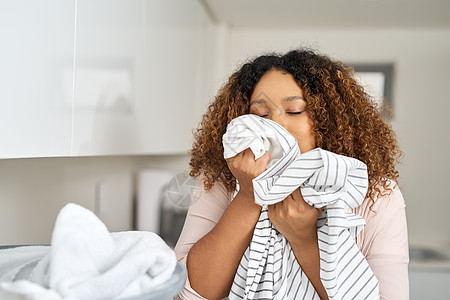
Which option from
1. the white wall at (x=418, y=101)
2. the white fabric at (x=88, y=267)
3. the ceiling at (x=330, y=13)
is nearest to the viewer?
A: the white fabric at (x=88, y=267)

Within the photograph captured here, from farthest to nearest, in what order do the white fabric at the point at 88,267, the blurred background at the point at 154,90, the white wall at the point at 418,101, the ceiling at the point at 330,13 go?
1. the white wall at the point at 418,101
2. the ceiling at the point at 330,13
3. the blurred background at the point at 154,90
4. the white fabric at the point at 88,267

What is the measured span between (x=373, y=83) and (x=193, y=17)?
1.25 metres

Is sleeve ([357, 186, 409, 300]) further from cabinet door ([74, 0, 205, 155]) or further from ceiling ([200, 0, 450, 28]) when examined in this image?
ceiling ([200, 0, 450, 28])

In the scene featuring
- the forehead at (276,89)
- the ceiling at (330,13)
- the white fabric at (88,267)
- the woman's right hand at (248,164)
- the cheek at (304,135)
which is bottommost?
the white fabric at (88,267)

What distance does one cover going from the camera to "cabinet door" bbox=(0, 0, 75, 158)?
0.81 meters

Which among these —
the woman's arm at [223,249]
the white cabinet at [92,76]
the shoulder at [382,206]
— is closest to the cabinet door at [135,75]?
the white cabinet at [92,76]

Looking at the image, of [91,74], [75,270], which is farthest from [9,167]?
[75,270]

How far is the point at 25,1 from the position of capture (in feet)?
2.77

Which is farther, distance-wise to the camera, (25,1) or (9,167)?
(9,167)

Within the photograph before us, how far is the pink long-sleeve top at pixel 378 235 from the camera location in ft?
3.12

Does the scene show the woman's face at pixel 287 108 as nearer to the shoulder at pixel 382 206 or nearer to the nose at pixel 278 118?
the nose at pixel 278 118

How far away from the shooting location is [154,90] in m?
1.72

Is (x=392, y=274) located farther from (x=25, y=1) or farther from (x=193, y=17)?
(x=193, y=17)

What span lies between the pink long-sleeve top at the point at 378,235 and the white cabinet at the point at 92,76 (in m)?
0.30
